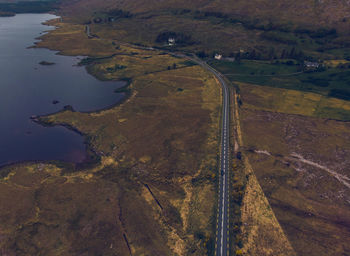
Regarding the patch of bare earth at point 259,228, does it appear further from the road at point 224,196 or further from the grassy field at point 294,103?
the grassy field at point 294,103

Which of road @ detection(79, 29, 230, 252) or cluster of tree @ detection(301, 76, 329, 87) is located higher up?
cluster of tree @ detection(301, 76, 329, 87)

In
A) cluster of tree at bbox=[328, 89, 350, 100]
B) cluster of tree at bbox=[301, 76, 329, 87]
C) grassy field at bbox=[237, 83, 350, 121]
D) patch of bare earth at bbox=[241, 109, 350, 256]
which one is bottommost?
patch of bare earth at bbox=[241, 109, 350, 256]

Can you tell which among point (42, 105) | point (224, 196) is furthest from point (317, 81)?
point (42, 105)

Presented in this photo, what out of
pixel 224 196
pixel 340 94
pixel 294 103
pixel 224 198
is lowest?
pixel 224 198

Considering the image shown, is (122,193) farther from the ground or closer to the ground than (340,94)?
closer to the ground

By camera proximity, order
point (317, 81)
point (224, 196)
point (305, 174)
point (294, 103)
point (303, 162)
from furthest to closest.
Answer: point (317, 81), point (294, 103), point (303, 162), point (305, 174), point (224, 196)

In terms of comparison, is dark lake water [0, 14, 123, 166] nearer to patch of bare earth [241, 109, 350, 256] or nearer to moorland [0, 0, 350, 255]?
moorland [0, 0, 350, 255]

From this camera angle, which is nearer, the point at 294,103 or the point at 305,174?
the point at 305,174

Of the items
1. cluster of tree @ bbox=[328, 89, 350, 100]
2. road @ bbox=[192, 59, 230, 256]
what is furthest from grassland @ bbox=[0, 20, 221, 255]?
cluster of tree @ bbox=[328, 89, 350, 100]

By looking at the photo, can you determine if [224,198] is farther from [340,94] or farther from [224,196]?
[340,94]

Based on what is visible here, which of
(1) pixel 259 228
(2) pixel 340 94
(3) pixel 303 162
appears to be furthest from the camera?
(2) pixel 340 94
